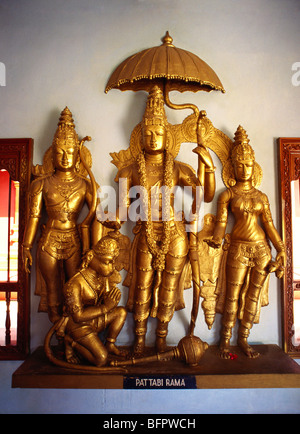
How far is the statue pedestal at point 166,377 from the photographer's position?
8.80 ft

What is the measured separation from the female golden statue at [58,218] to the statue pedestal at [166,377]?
58 cm

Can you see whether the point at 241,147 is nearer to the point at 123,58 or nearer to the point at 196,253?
the point at 196,253

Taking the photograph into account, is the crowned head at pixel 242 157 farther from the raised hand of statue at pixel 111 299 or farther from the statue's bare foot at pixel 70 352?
the statue's bare foot at pixel 70 352

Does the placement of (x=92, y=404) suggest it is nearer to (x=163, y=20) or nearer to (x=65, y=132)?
(x=65, y=132)

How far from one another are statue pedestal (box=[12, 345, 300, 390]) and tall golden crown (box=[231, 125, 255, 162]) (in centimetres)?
209

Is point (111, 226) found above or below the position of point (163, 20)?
below

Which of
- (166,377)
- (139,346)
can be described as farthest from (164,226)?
(166,377)

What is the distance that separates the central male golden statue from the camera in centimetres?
304

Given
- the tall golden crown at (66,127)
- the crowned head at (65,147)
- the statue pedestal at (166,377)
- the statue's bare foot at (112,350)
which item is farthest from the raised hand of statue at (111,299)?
the tall golden crown at (66,127)

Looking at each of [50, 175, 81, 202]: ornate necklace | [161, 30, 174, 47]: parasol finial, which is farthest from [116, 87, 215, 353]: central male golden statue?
[161, 30, 174, 47]: parasol finial

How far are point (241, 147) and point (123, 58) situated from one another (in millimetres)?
1744

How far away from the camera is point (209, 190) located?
3131 mm

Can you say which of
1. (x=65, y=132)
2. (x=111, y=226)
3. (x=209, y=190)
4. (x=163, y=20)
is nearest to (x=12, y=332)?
(x=111, y=226)

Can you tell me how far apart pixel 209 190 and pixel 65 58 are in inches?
91.3
